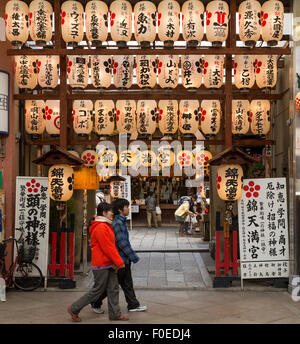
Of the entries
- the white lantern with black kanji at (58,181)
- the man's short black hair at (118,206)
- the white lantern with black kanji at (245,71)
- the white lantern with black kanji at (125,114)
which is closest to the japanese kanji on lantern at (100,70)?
the white lantern with black kanji at (125,114)

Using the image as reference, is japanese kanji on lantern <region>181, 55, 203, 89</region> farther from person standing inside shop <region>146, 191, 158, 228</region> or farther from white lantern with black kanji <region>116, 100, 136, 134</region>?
person standing inside shop <region>146, 191, 158, 228</region>

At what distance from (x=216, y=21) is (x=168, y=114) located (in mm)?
2386

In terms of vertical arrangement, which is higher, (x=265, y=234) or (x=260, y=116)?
(x=260, y=116)

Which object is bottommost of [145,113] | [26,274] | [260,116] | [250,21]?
[26,274]

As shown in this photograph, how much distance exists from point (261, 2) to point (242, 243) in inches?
229

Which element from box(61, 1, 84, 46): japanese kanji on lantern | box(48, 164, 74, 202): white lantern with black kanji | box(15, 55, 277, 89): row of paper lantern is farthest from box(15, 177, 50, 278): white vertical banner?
box(61, 1, 84, 46): japanese kanji on lantern

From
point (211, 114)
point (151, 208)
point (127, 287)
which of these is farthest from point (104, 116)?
point (151, 208)

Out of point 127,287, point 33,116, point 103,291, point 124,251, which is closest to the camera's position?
point 103,291

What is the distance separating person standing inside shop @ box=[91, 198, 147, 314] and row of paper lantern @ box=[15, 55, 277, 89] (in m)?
3.81

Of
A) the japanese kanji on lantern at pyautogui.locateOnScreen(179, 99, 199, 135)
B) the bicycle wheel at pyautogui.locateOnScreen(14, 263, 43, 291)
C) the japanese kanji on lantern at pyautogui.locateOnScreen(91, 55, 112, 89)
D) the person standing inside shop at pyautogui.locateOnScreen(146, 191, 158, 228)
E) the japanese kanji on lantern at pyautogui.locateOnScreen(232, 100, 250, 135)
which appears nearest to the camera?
the bicycle wheel at pyautogui.locateOnScreen(14, 263, 43, 291)

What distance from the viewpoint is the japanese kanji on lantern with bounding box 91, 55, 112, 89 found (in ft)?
33.9

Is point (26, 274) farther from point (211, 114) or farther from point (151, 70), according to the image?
point (211, 114)

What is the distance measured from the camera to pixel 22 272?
377 inches

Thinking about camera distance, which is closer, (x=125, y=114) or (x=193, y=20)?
(x=193, y=20)
